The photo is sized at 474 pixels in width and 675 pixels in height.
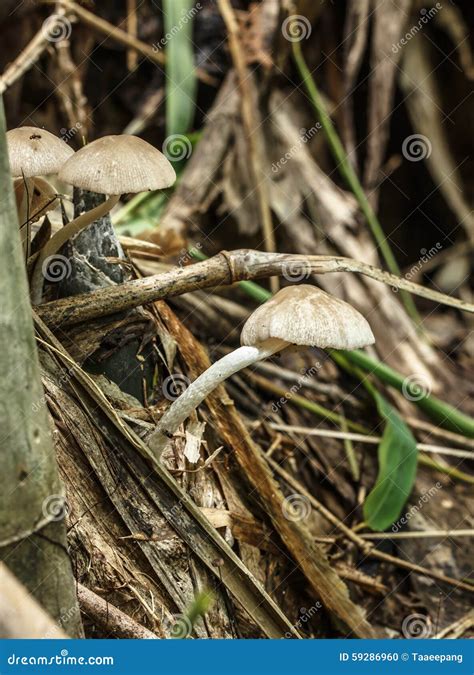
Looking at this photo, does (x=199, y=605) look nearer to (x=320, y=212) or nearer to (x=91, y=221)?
(x=91, y=221)

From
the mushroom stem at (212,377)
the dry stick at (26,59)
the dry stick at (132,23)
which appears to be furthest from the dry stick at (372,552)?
the dry stick at (132,23)

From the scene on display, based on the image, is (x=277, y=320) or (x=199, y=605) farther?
(x=277, y=320)

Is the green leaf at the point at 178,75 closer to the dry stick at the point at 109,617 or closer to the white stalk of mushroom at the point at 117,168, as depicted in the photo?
the white stalk of mushroom at the point at 117,168

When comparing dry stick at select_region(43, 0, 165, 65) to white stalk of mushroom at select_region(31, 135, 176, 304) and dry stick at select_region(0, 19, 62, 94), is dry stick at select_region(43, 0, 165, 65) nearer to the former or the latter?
dry stick at select_region(0, 19, 62, 94)

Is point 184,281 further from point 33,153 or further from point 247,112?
point 247,112

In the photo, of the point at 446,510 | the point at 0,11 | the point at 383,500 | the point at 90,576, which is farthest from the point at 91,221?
the point at 0,11

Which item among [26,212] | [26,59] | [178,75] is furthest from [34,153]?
[178,75]

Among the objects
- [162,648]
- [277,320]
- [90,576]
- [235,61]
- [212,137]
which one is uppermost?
[235,61]
